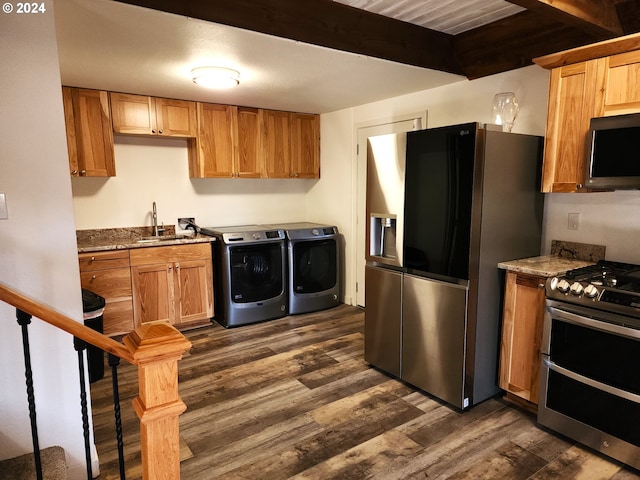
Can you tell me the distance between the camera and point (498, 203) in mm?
2455

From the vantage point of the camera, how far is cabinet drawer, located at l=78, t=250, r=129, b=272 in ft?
11.1

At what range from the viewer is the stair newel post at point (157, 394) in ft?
3.69

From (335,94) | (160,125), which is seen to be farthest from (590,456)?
(160,125)

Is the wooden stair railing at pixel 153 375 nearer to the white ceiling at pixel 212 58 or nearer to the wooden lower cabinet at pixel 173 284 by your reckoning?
the white ceiling at pixel 212 58

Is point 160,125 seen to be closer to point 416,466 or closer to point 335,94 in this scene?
point 335,94

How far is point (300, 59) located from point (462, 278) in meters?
1.79

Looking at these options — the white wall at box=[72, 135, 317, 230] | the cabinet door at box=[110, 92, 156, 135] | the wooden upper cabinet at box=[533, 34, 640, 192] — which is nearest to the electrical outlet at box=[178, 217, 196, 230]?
the white wall at box=[72, 135, 317, 230]

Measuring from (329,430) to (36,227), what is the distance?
1.88 m

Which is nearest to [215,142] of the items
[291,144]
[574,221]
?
[291,144]

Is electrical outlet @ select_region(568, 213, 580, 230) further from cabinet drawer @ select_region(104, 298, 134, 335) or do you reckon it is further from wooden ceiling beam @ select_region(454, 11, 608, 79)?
cabinet drawer @ select_region(104, 298, 134, 335)

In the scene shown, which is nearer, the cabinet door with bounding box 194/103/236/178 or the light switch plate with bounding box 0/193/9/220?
the light switch plate with bounding box 0/193/9/220

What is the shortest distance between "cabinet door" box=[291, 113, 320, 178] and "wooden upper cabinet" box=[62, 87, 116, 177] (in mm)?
1960

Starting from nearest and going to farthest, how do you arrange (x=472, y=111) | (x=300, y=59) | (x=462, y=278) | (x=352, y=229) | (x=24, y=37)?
(x=24, y=37), (x=462, y=278), (x=300, y=59), (x=472, y=111), (x=352, y=229)

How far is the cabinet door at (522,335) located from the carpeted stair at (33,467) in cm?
244
